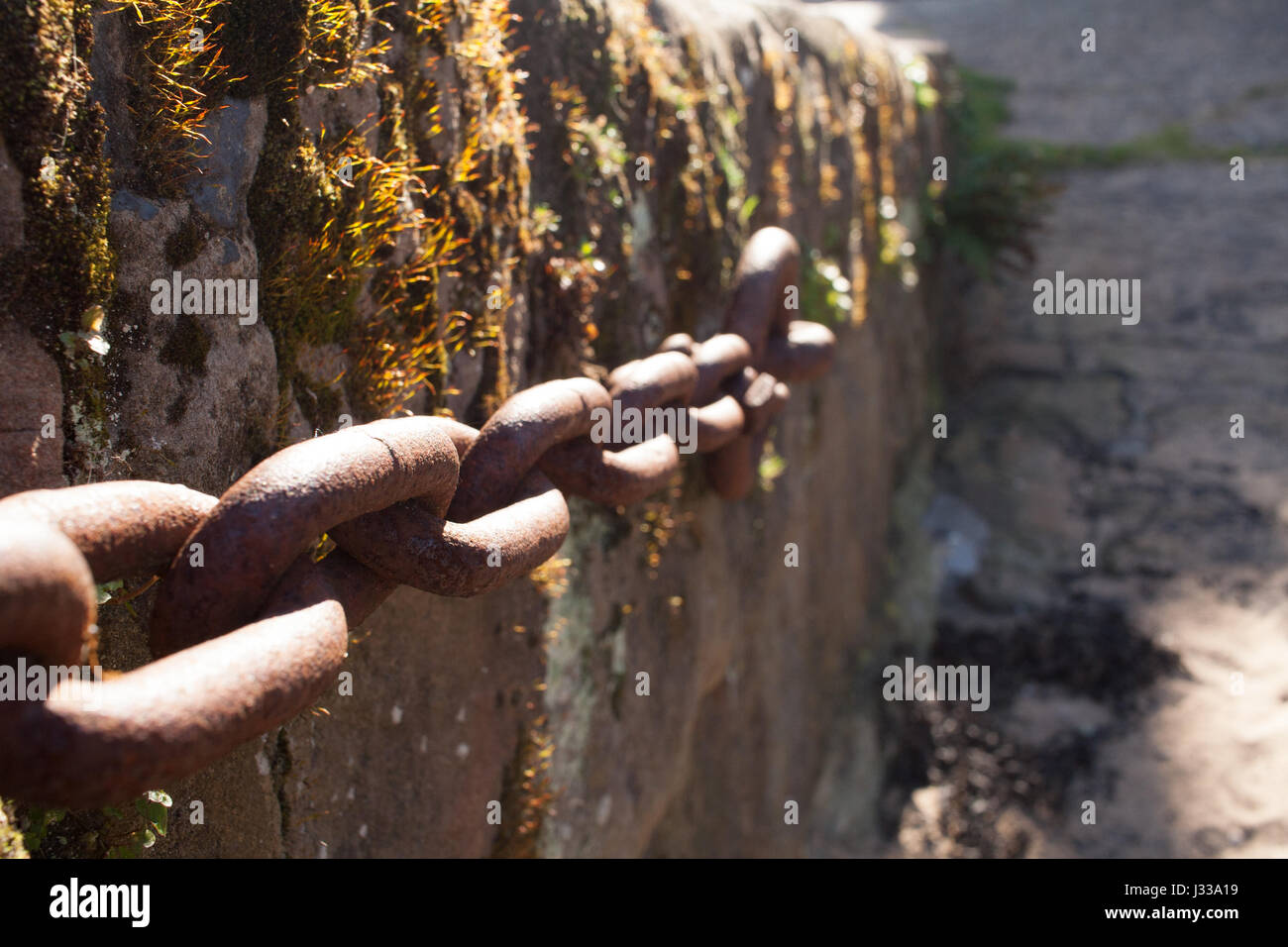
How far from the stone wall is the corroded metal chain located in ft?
0.84

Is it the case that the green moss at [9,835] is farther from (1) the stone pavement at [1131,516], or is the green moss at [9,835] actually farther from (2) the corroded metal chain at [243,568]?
(1) the stone pavement at [1131,516]

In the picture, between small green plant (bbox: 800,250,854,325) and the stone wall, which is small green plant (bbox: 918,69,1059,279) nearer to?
small green plant (bbox: 800,250,854,325)

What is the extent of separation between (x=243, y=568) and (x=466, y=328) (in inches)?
36.4

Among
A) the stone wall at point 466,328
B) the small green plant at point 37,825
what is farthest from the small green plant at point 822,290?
the small green plant at point 37,825

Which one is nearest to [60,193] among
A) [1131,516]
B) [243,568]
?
[243,568]

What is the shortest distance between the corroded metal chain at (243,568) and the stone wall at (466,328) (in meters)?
0.26

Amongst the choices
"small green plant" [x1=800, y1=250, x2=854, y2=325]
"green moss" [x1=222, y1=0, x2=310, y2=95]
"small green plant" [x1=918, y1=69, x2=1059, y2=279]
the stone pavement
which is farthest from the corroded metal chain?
"small green plant" [x1=918, y1=69, x2=1059, y2=279]

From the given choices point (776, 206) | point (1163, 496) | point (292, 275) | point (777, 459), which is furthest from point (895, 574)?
point (292, 275)

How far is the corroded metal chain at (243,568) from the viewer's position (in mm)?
913

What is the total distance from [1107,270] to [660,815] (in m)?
5.88

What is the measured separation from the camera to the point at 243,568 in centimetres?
110

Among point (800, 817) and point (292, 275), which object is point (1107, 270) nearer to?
point (800, 817)

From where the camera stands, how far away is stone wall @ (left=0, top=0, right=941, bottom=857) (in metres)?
1.29

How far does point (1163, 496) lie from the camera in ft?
19.0
